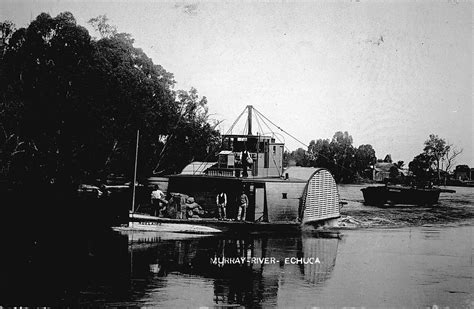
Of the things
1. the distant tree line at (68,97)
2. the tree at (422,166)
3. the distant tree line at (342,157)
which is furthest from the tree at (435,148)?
the distant tree line at (68,97)

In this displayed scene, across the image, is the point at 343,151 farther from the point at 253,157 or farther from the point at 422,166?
the point at 253,157

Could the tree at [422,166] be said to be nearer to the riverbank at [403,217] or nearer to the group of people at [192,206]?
the riverbank at [403,217]

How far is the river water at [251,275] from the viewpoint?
564 inches

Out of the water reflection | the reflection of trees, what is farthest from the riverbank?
the water reflection

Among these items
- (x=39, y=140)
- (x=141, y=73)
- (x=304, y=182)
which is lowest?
(x=304, y=182)

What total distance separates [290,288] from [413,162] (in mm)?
75435

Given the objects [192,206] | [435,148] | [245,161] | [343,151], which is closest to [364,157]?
[343,151]

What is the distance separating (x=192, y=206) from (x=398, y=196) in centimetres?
4015

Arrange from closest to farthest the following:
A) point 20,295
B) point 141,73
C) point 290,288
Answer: point 20,295, point 290,288, point 141,73

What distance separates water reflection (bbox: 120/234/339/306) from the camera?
49.7ft

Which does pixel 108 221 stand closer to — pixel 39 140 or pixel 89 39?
pixel 39 140

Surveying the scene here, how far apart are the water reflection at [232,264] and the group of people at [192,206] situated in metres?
2.14

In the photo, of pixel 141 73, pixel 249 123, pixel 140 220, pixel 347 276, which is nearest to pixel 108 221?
pixel 140 220

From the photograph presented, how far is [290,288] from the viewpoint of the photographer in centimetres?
1580
